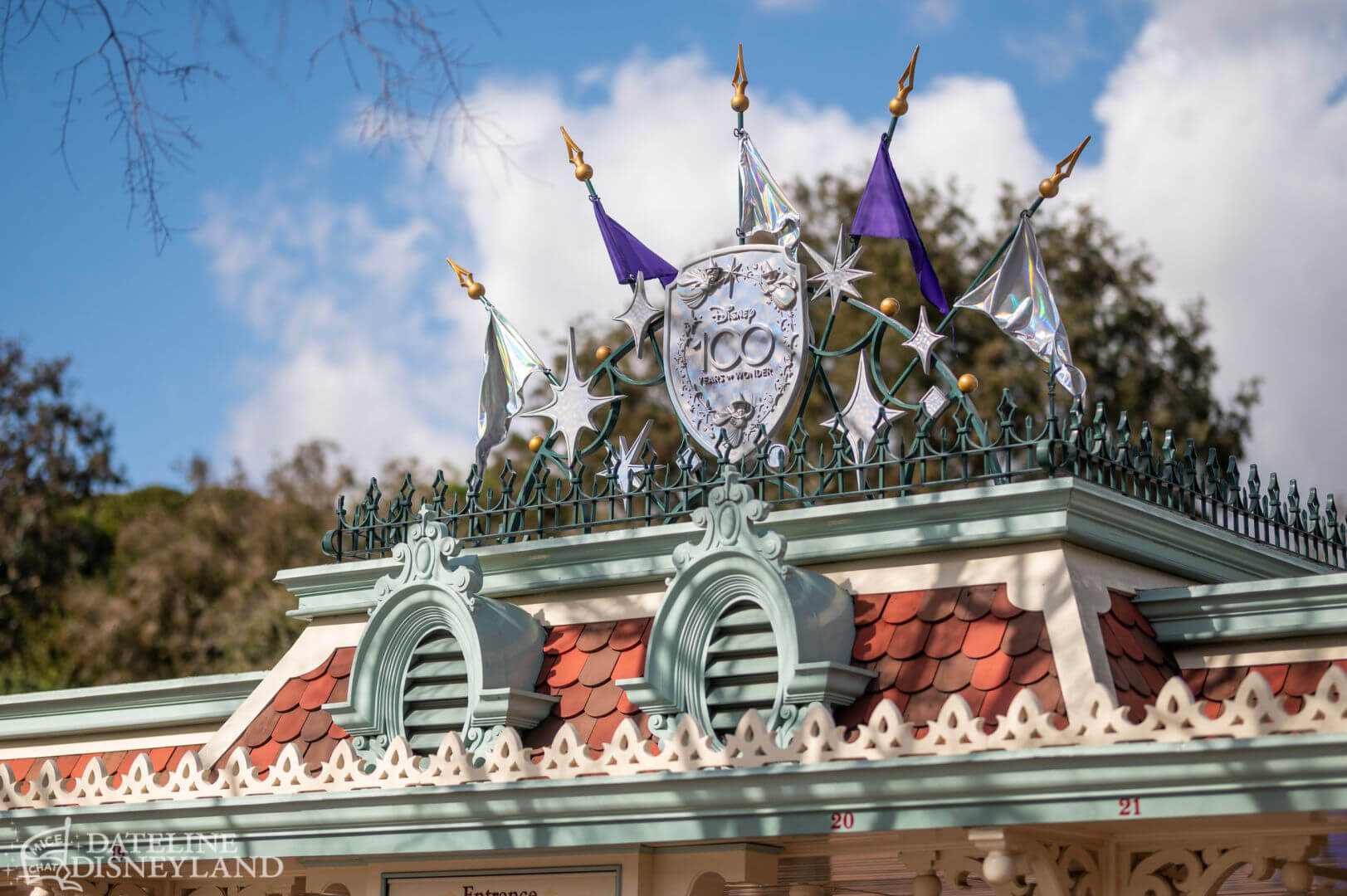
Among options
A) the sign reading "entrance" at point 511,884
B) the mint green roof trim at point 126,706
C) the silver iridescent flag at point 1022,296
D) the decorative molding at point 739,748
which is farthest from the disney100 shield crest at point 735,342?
the mint green roof trim at point 126,706

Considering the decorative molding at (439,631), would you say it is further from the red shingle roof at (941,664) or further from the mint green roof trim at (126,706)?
the mint green roof trim at (126,706)

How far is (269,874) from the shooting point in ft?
26.8

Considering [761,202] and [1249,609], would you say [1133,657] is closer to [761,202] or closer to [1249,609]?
[1249,609]

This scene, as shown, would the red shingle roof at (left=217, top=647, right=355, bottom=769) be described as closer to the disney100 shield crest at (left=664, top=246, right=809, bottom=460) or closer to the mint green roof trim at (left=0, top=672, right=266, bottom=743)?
the mint green roof trim at (left=0, top=672, right=266, bottom=743)

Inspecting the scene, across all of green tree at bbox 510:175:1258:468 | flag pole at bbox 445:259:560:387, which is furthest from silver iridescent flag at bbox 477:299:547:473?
green tree at bbox 510:175:1258:468

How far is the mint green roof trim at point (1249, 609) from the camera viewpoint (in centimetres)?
651

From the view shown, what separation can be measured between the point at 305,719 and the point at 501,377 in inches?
102

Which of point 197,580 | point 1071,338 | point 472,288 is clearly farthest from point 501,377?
point 197,580

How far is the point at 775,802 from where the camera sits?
20.7 feet

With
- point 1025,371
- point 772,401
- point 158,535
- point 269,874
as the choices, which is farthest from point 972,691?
point 158,535

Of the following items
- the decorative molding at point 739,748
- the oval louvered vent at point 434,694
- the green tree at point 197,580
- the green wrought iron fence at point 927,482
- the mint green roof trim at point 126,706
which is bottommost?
the decorative molding at point 739,748

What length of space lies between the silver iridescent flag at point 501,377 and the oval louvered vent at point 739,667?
280 centimetres

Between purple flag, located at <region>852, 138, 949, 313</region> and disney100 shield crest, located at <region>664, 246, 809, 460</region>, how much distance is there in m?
0.59

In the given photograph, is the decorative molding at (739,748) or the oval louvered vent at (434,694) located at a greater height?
the oval louvered vent at (434,694)
